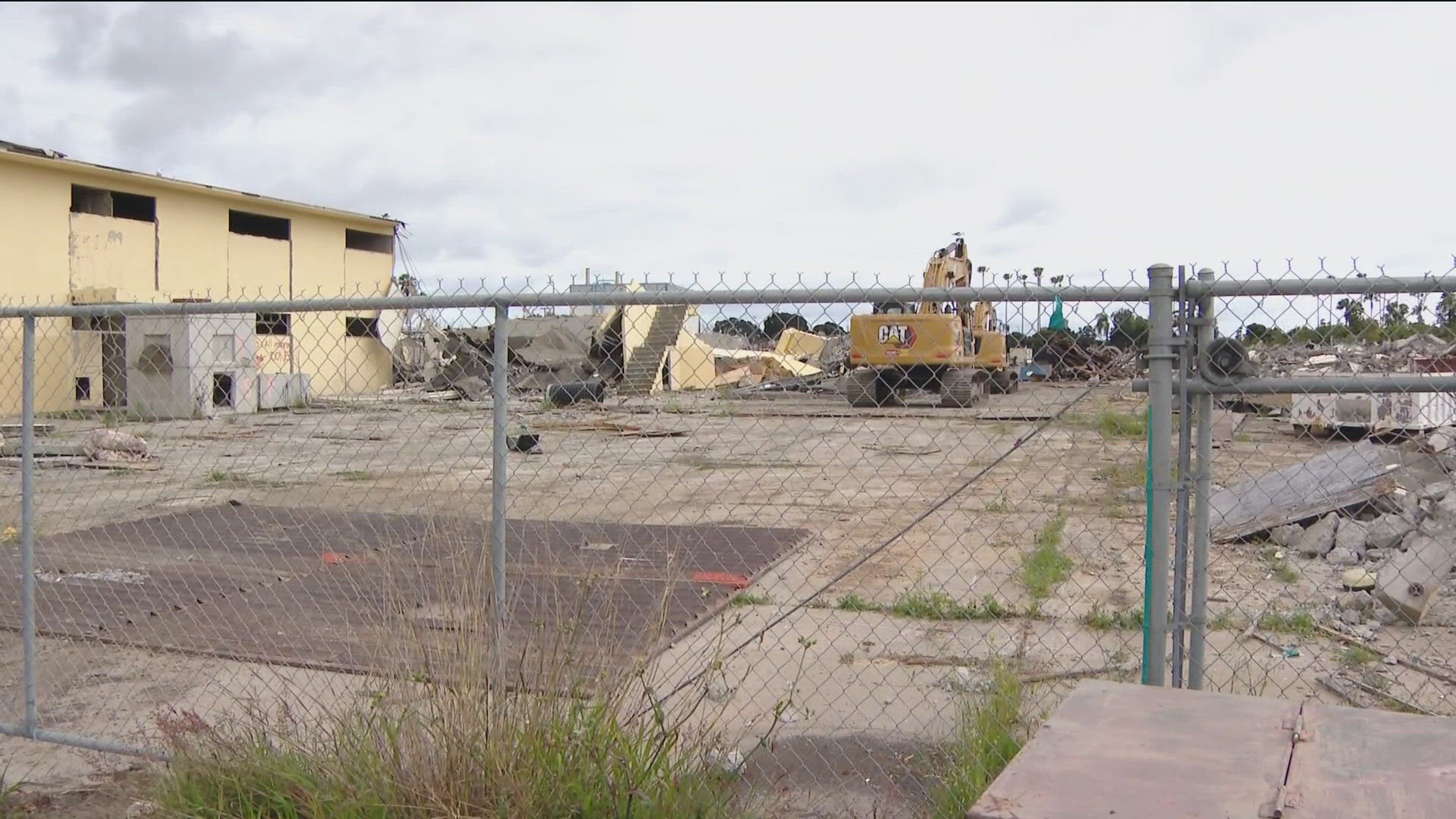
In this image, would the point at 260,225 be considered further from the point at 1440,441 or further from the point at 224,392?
the point at 1440,441

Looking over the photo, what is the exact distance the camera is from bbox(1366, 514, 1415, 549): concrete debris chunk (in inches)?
297

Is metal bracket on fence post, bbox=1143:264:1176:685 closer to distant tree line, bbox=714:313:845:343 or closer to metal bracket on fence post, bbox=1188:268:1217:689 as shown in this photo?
metal bracket on fence post, bbox=1188:268:1217:689

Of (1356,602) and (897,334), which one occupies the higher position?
(897,334)

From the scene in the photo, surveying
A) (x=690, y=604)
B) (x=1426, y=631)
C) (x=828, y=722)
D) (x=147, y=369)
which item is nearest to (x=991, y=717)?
(x=828, y=722)

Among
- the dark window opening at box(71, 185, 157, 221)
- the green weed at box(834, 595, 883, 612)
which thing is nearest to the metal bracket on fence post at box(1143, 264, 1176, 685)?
the green weed at box(834, 595, 883, 612)

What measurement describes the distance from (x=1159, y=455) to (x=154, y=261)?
93.9 feet

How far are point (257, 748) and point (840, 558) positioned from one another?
5.31m

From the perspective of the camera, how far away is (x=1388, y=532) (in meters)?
7.61

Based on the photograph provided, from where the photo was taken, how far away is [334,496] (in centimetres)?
1162

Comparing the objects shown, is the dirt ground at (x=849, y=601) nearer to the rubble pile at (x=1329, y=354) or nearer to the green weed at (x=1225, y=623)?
the green weed at (x=1225, y=623)

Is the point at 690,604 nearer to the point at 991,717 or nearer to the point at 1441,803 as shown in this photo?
the point at 991,717

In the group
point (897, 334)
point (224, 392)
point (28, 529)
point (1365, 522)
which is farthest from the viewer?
point (224, 392)

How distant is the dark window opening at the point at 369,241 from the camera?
33594 millimetres

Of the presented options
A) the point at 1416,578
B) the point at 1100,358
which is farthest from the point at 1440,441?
the point at 1100,358
